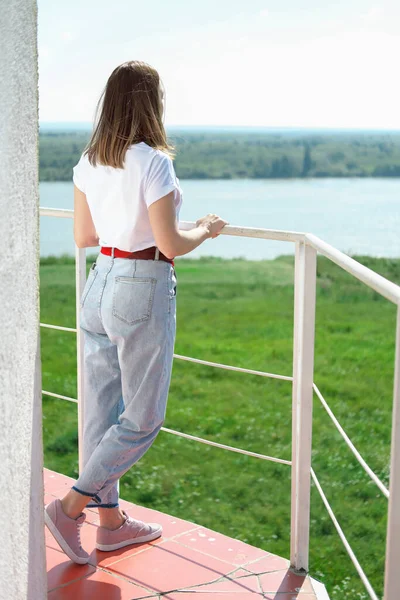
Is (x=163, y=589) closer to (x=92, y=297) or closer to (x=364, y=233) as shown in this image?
(x=92, y=297)

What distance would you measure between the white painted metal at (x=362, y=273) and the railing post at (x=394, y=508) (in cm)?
6

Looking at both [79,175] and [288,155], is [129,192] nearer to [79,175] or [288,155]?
[79,175]

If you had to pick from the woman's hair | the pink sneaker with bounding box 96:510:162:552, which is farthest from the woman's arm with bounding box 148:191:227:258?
the pink sneaker with bounding box 96:510:162:552

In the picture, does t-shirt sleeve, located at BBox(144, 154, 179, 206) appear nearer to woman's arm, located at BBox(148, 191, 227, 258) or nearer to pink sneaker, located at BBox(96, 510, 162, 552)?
woman's arm, located at BBox(148, 191, 227, 258)

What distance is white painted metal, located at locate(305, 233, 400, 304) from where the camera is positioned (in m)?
1.52

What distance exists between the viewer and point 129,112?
7.18 feet

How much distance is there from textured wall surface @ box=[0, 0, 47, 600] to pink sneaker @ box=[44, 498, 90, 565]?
0.72 m

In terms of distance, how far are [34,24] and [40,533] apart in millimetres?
1013

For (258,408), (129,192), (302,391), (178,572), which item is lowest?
(258,408)

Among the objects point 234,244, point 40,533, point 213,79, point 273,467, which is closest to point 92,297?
point 40,533

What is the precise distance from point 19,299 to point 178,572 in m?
1.27

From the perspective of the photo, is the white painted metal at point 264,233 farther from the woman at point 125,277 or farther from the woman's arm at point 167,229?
the woman's arm at point 167,229

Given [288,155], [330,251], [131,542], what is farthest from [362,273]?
[288,155]

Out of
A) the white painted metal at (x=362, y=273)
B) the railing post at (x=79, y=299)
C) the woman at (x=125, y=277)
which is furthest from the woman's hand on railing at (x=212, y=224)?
the railing post at (x=79, y=299)
